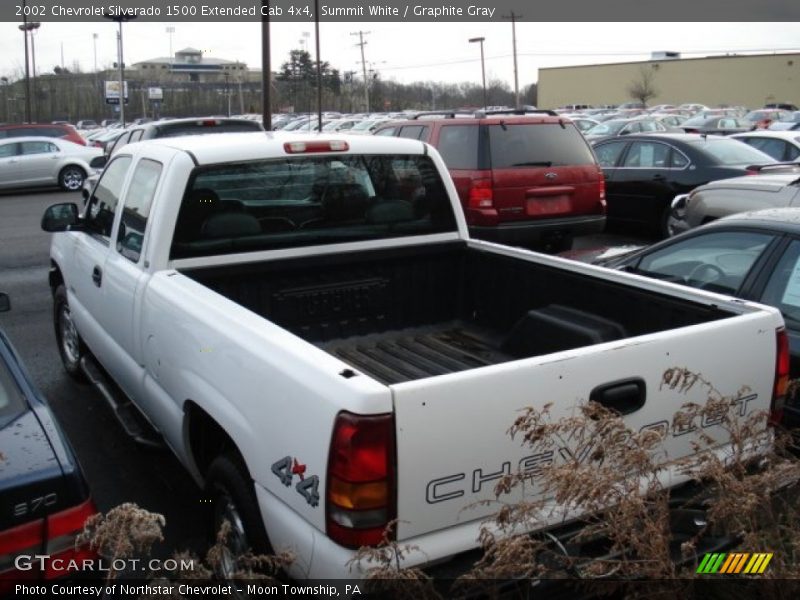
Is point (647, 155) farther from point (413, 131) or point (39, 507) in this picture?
point (39, 507)

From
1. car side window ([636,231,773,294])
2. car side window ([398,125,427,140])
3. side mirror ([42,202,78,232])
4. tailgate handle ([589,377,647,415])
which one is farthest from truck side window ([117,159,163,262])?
car side window ([398,125,427,140])

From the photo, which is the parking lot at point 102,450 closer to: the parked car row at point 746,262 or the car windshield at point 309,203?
the car windshield at point 309,203

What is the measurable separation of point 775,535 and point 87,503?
2.23m

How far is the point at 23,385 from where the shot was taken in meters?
3.21

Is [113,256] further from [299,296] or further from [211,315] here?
[211,315]

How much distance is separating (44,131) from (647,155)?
57.7 ft

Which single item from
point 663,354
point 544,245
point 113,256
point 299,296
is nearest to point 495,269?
point 299,296

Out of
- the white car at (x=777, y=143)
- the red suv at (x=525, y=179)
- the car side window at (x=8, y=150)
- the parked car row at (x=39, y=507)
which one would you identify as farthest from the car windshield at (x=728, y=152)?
the car side window at (x=8, y=150)

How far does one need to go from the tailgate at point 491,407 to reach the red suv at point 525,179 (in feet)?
22.2

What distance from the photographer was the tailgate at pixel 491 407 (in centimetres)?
241

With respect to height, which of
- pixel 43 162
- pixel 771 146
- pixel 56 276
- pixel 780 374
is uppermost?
pixel 43 162

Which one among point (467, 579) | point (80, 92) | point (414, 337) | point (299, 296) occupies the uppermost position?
point (80, 92)

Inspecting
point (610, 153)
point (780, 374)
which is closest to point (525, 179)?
point (610, 153)

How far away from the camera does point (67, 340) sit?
6.23 meters
